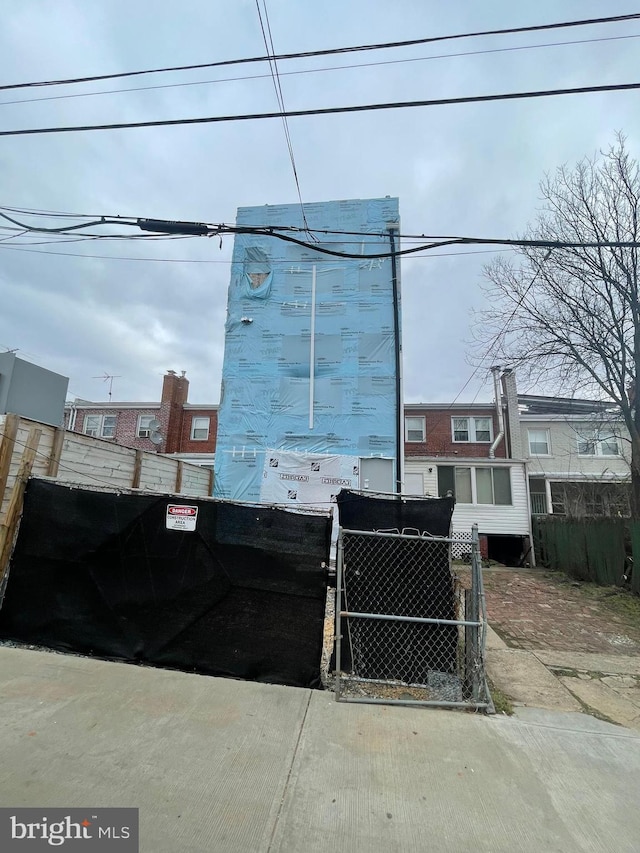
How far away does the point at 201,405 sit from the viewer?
22438 mm

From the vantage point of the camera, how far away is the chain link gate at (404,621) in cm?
394

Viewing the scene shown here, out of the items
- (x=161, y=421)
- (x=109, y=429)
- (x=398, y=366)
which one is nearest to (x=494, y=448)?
(x=398, y=366)

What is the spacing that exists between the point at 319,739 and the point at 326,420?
29.5 feet

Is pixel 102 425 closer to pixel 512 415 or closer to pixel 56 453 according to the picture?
pixel 56 453

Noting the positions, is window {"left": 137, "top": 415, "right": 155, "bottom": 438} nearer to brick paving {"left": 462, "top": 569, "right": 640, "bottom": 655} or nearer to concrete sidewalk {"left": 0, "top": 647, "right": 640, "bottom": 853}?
brick paving {"left": 462, "top": 569, "right": 640, "bottom": 655}

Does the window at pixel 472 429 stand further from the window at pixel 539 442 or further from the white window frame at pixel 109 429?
the white window frame at pixel 109 429

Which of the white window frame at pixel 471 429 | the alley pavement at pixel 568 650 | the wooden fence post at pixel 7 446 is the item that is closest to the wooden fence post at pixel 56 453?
the wooden fence post at pixel 7 446

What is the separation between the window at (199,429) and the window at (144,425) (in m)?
2.10

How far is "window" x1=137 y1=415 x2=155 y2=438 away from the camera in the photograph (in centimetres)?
2256

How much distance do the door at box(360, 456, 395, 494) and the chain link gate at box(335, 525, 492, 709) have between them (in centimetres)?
683

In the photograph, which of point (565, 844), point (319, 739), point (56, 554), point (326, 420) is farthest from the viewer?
point (326, 420)

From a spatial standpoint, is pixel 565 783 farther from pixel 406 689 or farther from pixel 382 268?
pixel 382 268

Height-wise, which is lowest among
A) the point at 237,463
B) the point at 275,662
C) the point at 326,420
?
the point at 275,662

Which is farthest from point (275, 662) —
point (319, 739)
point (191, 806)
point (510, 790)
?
point (510, 790)
